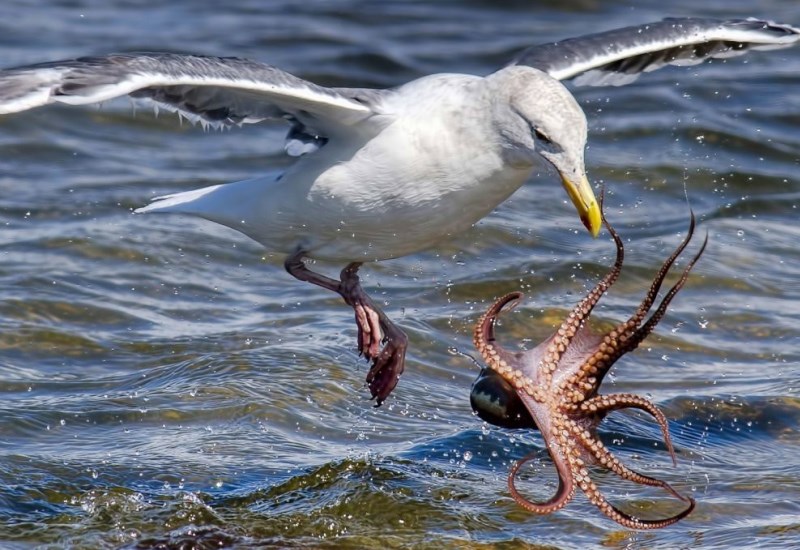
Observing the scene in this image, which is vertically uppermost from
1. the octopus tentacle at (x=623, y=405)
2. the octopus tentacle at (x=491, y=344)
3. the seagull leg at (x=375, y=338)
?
the octopus tentacle at (x=491, y=344)

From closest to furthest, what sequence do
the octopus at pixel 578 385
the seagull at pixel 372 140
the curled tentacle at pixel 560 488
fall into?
1. the curled tentacle at pixel 560 488
2. the octopus at pixel 578 385
3. the seagull at pixel 372 140

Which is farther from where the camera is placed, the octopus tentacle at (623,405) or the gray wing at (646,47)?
the gray wing at (646,47)

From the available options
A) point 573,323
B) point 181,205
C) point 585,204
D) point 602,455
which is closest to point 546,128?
point 585,204

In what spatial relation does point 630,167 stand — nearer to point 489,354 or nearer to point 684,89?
point 684,89

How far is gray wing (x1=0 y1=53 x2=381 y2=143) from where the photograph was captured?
5605 mm

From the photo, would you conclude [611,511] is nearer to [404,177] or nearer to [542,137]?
[542,137]

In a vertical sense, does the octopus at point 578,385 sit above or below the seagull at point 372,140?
below

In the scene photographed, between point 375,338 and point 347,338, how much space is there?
4.12 feet

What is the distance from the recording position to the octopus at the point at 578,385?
5.18m

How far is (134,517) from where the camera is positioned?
602 centimetres

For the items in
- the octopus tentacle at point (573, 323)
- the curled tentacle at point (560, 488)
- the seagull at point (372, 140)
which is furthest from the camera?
the seagull at point (372, 140)

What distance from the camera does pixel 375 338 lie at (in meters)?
7.08

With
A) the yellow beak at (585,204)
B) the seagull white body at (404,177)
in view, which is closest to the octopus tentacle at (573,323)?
the yellow beak at (585,204)

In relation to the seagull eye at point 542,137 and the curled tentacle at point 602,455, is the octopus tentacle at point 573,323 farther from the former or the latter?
the seagull eye at point 542,137
